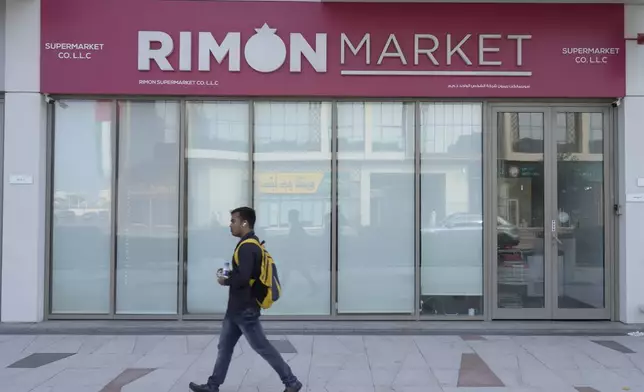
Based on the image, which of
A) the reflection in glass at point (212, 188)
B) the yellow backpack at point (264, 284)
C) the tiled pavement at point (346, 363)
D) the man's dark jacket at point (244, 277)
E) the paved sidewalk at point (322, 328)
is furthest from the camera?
the reflection in glass at point (212, 188)

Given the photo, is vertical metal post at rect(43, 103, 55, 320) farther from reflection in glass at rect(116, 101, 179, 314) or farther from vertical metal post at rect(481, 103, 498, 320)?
vertical metal post at rect(481, 103, 498, 320)

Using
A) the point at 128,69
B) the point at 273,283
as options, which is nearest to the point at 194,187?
the point at 128,69

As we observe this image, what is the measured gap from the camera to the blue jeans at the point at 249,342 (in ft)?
18.6

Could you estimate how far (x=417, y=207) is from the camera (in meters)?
9.06

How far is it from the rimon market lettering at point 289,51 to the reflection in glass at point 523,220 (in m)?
1.05

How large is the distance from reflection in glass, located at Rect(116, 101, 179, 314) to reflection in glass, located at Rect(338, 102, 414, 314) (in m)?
2.51

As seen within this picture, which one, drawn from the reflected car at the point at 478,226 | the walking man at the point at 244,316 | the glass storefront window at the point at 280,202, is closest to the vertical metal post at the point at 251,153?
the glass storefront window at the point at 280,202

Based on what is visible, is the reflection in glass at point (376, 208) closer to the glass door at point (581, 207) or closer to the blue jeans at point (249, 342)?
the glass door at point (581, 207)

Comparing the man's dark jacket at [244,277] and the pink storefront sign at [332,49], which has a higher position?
the pink storefront sign at [332,49]

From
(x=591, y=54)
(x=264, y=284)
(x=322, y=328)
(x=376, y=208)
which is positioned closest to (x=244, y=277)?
(x=264, y=284)

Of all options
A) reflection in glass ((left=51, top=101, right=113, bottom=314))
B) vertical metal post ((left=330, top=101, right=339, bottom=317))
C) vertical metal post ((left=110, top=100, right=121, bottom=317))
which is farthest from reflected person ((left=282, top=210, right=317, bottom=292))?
reflection in glass ((left=51, top=101, right=113, bottom=314))

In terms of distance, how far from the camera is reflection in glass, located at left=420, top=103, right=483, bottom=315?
912cm

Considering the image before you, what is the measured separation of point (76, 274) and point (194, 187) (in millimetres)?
2180

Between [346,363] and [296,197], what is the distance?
281 centimetres
